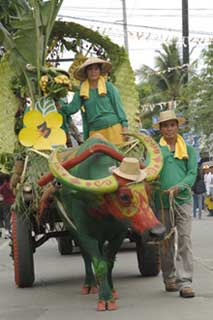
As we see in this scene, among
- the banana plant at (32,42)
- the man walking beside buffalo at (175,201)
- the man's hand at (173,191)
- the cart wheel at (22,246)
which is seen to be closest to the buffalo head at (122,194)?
the man's hand at (173,191)

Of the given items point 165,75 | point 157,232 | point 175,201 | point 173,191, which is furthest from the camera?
point 165,75

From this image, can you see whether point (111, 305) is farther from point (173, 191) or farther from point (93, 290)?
point (173, 191)

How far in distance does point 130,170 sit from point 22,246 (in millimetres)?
2595

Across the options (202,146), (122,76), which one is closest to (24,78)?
(122,76)

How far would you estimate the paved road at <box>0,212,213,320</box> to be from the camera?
7.39 meters

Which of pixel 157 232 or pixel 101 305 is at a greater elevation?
pixel 157 232

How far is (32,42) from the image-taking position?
31.0 ft

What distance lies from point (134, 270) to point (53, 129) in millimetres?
3116

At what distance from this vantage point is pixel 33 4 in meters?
9.50

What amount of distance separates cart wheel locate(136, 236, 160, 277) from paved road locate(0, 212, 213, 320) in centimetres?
13

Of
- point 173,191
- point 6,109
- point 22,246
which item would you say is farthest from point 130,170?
point 6,109

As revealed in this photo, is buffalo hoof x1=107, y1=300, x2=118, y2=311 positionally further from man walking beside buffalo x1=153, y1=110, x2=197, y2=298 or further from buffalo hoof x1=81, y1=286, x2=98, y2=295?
buffalo hoof x1=81, y1=286, x2=98, y2=295

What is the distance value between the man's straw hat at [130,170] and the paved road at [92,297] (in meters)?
1.30

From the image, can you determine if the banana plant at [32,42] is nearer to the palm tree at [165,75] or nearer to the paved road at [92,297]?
the paved road at [92,297]
